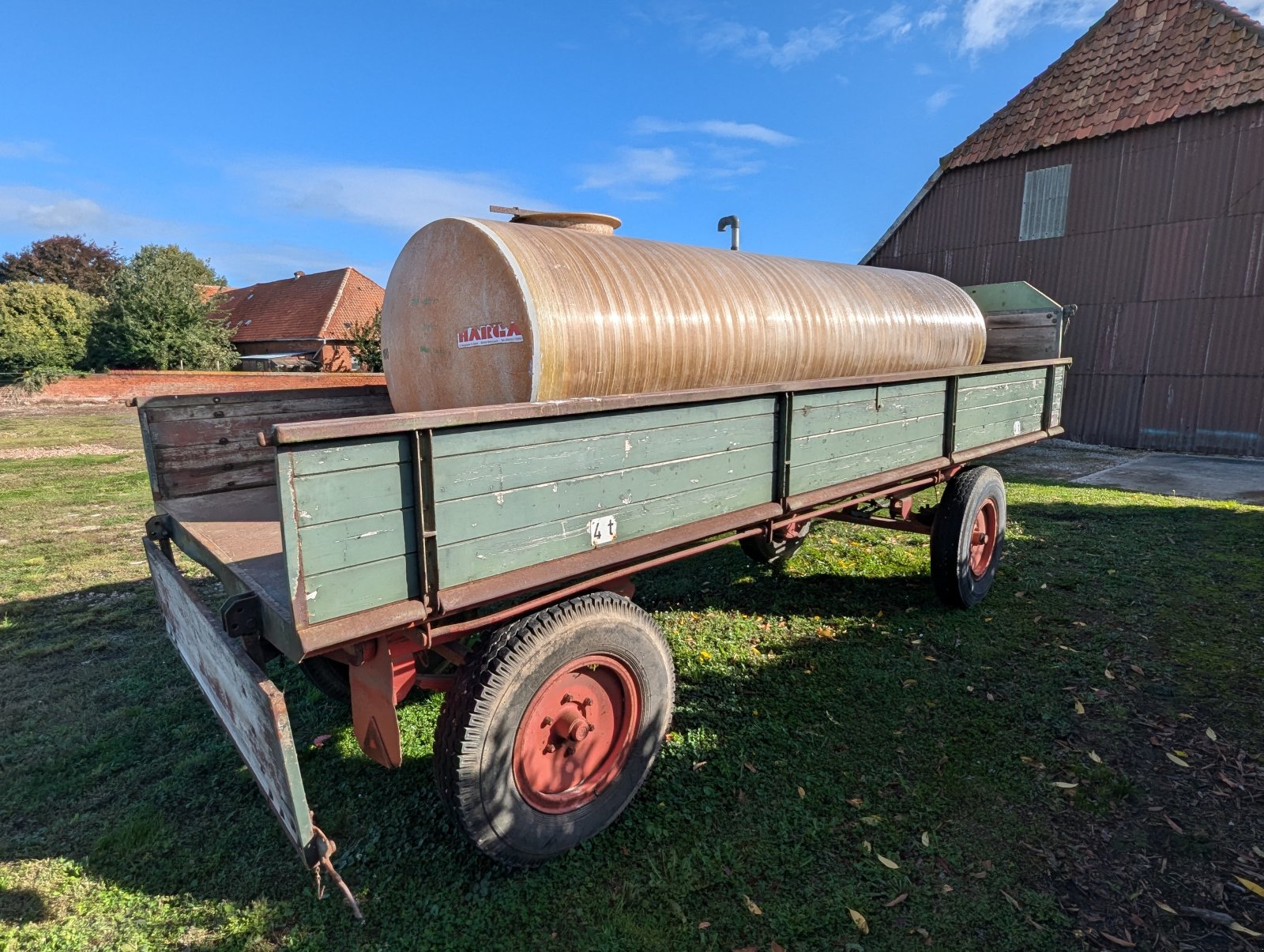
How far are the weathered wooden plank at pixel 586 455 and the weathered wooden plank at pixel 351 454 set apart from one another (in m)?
0.12

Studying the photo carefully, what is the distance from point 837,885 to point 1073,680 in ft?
7.72

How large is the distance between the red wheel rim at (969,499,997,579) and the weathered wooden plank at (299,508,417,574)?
4.43 metres

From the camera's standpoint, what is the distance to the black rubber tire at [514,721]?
91.5 inches

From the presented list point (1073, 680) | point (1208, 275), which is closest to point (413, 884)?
point (1073, 680)

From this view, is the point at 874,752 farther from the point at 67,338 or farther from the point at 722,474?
the point at 67,338

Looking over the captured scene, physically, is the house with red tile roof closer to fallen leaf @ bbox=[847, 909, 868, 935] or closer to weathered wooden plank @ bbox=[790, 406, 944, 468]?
weathered wooden plank @ bbox=[790, 406, 944, 468]

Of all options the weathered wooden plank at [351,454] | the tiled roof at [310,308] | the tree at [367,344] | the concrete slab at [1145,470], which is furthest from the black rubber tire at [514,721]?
the tiled roof at [310,308]

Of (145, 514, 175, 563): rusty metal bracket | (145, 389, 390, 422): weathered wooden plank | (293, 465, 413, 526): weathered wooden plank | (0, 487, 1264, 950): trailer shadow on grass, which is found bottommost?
(0, 487, 1264, 950): trailer shadow on grass

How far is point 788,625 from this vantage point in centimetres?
482

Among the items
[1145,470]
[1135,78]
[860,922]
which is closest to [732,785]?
[860,922]

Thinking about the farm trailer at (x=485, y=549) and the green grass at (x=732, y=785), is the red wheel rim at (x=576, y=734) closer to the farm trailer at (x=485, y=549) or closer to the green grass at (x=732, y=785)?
the farm trailer at (x=485, y=549)

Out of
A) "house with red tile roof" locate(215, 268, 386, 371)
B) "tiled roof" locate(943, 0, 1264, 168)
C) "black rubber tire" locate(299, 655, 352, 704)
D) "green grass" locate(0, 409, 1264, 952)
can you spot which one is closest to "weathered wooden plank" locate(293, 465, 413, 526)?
"green grass" locate(0, 409, 1264, 952)

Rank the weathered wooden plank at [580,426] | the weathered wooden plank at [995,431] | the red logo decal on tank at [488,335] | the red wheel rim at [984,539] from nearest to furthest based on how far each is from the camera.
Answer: the weathered wooden plank at [580,426] → the red logo decal on tank at [488,335] → the weathered wooden plank at [995,431] → the red wheel rim at [984,539]

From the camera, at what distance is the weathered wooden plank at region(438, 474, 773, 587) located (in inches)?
87.5
